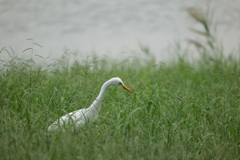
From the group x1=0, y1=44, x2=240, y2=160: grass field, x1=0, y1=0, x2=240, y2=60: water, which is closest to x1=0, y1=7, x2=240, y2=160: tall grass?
x1=0, y1=44, x2=240, y2=160: grass field

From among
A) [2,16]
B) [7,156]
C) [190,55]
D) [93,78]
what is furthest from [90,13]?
[7,156]

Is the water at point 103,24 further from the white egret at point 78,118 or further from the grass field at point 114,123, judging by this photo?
the white egret at point 78,118

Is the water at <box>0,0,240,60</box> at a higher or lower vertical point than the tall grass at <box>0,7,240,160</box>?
higher

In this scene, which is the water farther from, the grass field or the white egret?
the white egret

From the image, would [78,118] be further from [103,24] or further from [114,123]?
[103,24]

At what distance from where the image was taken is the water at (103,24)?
1137 centimetres

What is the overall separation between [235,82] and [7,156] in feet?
11.1

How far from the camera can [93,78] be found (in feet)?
17.2

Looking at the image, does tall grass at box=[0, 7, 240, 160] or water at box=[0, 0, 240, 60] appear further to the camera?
water at box=[0, 0, 240, 60]

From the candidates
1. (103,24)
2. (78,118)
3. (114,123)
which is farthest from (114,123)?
(103,24)

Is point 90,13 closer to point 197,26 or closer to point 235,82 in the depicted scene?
point 197,26

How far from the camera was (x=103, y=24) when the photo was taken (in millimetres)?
13125

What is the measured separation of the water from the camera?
11367 mm

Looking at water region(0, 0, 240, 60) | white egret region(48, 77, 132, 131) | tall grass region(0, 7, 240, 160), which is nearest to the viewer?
tall grass region(0, 7, 240, 160)
